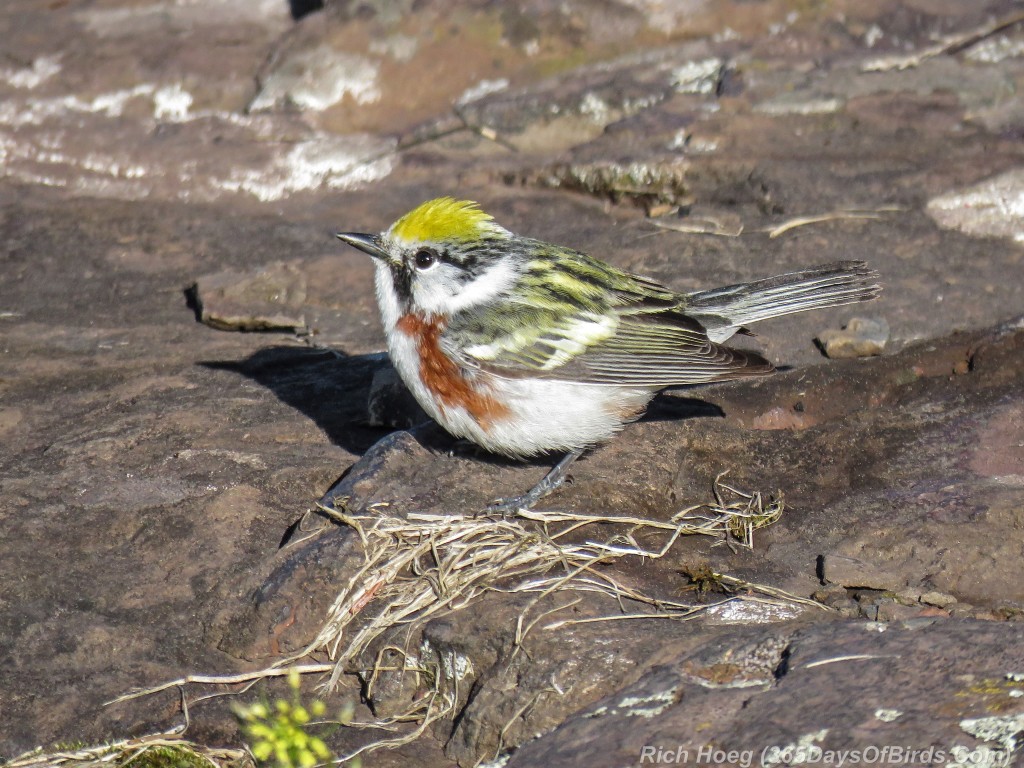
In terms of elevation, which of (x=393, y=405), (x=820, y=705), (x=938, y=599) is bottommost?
A: (x=938, y=599)

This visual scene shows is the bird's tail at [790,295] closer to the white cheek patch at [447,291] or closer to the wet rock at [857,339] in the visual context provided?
the wet rock at [857,339]

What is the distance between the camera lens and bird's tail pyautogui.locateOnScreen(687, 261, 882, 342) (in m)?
5.84

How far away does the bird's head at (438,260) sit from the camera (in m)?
5.57

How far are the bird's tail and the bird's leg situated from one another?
1054mm

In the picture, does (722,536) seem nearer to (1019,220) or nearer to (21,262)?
(1019,220)

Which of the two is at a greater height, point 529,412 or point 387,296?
point 387,296

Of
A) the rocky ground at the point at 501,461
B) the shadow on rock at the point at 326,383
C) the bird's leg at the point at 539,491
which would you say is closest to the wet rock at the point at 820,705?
the rocky ground at the point at 501,461

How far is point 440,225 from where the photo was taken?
559cm

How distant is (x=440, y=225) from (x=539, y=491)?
1368 mm

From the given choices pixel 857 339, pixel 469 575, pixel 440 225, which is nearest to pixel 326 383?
pixel 440 225

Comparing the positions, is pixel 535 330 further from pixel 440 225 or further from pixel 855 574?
pixel 855 574

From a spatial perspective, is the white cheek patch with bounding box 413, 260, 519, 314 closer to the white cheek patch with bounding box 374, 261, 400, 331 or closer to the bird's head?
the bird's head

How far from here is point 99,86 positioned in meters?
10.1


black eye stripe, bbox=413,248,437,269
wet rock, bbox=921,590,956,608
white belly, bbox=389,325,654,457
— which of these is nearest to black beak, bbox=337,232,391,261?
black eye stripe, bbox=413,248,437,269
